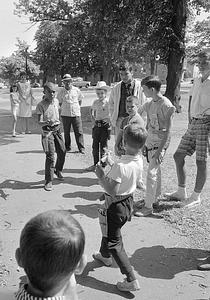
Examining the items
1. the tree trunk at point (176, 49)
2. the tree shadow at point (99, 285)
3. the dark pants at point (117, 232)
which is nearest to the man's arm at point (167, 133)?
the dark pants at point (117, 232)

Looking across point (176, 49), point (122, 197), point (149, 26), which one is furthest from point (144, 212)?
point (149, 26)

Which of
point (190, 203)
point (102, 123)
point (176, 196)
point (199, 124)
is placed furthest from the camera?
point (102, 123)

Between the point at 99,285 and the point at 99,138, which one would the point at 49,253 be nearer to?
the point at 99,285

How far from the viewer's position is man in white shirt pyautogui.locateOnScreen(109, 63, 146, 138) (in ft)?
19.6

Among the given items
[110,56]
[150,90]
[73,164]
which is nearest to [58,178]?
[73,164]

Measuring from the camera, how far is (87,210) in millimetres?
5227

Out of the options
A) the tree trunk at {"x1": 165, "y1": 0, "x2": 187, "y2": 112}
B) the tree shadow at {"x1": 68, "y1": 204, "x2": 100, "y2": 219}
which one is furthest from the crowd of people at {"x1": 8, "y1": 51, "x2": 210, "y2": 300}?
the tree trunk at {"x1": 165, "y1": 0, "x2": 187, "y2": 112}

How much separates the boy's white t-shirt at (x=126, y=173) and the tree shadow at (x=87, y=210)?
182 cm

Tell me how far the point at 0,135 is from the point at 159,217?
761cm

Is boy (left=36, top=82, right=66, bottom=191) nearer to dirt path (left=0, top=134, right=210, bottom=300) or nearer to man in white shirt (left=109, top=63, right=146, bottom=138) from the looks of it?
dirt path (left=0, top=134, right=210, bottom=300)

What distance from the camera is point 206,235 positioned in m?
4.45

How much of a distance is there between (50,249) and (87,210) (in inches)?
150

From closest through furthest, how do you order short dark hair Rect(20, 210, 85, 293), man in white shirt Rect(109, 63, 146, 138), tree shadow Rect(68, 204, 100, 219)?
short dark hair Rect(20, 210, 85, 293) → tree shadow Rect(68, 204, 100, 219) → man in white shirt Rect(109, 63, 146, 138)

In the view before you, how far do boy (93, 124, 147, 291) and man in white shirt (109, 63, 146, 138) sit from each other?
272 centimetres
